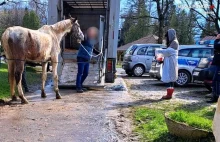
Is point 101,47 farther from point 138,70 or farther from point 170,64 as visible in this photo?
point 138,70

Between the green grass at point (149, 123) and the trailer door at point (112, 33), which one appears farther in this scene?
the trailer door at point (112, 33)

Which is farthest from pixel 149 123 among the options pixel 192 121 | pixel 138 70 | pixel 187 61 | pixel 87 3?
pixel 138 70

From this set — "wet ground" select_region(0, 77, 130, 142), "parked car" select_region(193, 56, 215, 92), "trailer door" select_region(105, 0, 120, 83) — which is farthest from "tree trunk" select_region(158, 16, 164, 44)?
"wet ground" select_region(0, 77, 130, 142)

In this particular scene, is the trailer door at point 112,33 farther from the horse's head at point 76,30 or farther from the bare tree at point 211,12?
the bare tree at point 211,12

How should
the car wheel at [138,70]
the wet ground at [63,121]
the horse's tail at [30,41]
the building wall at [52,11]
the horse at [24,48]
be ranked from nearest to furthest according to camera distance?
the wet ground at [63,121], the horse at [24,48], the horse's tail at [30,41], the building wall at [52,11], the car wheel at [138,70]

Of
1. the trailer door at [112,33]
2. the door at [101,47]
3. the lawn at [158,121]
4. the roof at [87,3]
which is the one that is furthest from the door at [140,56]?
the lawn at [158,121]

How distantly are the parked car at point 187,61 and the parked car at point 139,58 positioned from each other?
4754mm

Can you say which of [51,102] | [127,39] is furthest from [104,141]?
[127,39]

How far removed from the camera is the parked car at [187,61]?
42.7 feet

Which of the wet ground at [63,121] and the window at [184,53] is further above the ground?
the window at [184,53]

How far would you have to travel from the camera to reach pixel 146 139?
5.12 meters

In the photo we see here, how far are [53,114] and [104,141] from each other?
6.37ft

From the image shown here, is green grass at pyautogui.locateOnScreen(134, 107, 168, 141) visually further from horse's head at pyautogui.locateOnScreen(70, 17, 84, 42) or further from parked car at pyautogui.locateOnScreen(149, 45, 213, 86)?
parked car at pyautogui.locateOnScreen(149, 45, 213, 86)

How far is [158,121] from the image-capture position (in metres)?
6.11
